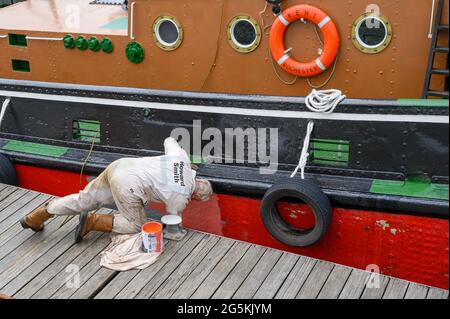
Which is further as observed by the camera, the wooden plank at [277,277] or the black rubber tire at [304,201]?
the black rubber tire at [304,201]

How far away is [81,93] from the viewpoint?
583 cm

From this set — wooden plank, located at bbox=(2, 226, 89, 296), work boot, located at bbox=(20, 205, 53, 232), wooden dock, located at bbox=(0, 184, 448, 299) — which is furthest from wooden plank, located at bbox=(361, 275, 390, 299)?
work boot, located at bbox=(20, 205, 53, 232)

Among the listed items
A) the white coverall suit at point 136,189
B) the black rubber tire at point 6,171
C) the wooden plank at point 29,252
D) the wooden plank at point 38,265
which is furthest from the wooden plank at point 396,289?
the black rubber tire at point 6,171

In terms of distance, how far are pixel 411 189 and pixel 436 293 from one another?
80cm

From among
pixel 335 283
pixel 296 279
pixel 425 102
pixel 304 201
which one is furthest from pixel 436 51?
pixel 296 279

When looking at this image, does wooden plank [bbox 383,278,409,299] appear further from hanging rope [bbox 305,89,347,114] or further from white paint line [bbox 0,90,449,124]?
hanging rope [bbox 305,89,347,114]

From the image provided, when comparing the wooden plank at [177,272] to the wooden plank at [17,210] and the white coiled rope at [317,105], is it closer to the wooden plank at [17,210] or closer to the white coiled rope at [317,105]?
the white coiled rope at [317,105]

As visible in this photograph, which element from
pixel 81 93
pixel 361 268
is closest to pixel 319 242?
pixel 361 268

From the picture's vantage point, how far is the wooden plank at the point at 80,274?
462 cm

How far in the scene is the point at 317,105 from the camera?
495cm

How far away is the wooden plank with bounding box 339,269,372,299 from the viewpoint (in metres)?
4.47

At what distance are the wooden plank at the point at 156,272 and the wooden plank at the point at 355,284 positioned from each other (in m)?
1.26

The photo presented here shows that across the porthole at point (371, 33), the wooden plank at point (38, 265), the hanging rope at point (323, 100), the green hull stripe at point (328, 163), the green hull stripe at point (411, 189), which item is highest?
the porthole at point (371, 33)
